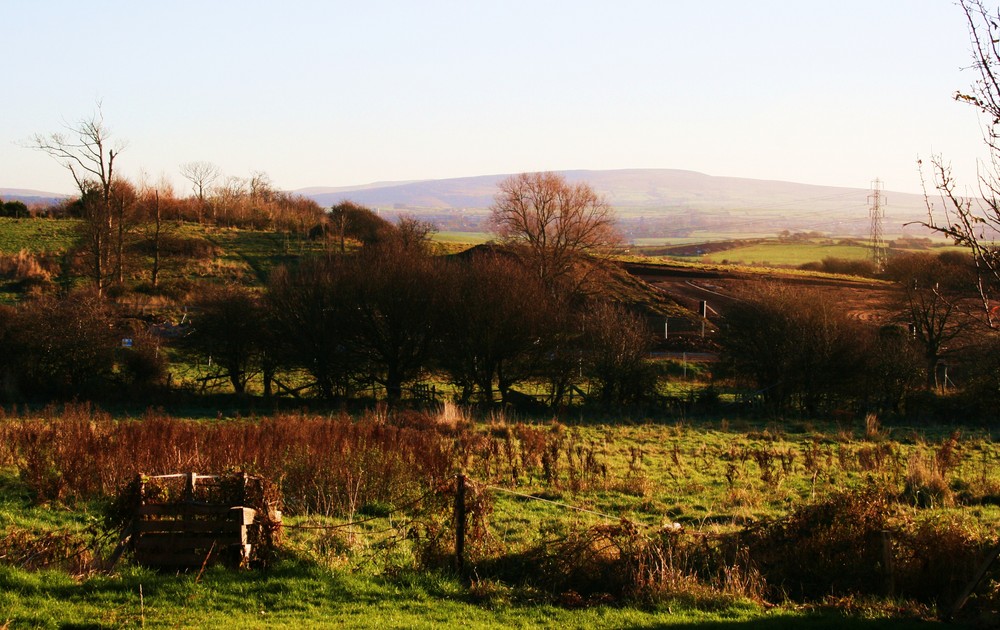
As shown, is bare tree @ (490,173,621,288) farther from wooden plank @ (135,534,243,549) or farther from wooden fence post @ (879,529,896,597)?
wooden plank @ (135,534,243,549)

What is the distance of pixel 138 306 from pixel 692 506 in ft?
105

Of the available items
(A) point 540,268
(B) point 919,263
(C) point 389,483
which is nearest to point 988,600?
(C) point 389,483

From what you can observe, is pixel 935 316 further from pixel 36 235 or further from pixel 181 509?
pixel 36 235

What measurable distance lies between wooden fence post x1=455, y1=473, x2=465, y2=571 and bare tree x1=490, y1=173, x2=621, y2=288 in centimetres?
4199

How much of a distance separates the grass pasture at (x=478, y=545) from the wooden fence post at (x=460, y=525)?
4.4 inches

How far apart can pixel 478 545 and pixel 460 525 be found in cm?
34

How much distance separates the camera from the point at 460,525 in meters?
9.25

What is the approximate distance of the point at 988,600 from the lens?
26.3ft

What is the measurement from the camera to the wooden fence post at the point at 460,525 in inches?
361

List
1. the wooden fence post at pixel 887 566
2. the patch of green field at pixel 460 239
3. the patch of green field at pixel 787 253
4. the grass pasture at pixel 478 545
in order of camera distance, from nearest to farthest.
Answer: the grass pasture at pixel 478 545 → the wooden fence post at pixel 887 566 → the patch of green field at pixel 460 239 → the patch of green field at pixel 787 253

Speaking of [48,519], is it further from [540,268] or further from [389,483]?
Answer: [540,268]

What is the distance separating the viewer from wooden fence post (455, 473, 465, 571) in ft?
30.1

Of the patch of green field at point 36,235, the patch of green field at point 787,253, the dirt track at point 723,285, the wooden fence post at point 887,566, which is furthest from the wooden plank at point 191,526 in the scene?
the patch of green field at point 787,253

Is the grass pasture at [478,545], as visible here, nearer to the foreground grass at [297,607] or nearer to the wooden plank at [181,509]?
the foreground grass at [297,607]
